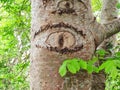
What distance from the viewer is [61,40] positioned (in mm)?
933

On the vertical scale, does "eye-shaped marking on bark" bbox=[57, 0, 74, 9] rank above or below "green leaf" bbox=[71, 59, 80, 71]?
above

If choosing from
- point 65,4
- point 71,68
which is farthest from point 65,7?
point 71,68

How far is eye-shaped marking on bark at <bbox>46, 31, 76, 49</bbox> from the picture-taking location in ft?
3.05

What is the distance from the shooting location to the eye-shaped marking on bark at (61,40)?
3.05 ft

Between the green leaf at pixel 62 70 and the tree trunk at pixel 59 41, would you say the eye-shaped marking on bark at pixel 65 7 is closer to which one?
the tree trunk at pixel 59 41

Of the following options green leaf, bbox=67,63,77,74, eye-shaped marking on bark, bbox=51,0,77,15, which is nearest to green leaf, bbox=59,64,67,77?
green leaf, bbox=67,63,77,74

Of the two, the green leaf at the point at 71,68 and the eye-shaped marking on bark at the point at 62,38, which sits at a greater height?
the eye-shaped marking on bark at the point at 62,38

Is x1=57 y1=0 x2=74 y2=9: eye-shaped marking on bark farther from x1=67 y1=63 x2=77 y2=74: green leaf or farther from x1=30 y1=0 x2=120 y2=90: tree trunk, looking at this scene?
x1=67 y1=63 x2=77 y2=74: green leaf

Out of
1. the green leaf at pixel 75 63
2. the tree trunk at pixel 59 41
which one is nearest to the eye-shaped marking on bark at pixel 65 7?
the tree trunk at pixel 59 41

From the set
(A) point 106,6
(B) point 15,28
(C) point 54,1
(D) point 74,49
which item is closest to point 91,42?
(D) point 74,49

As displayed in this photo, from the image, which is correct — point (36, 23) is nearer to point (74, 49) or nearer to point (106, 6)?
point (74, 49)

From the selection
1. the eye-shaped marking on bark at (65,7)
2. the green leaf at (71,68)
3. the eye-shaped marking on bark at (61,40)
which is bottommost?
the green leaf at (71,68)

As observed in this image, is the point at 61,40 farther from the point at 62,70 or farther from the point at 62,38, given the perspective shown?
the point at 62,70

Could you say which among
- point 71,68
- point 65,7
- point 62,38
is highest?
point 65,7
